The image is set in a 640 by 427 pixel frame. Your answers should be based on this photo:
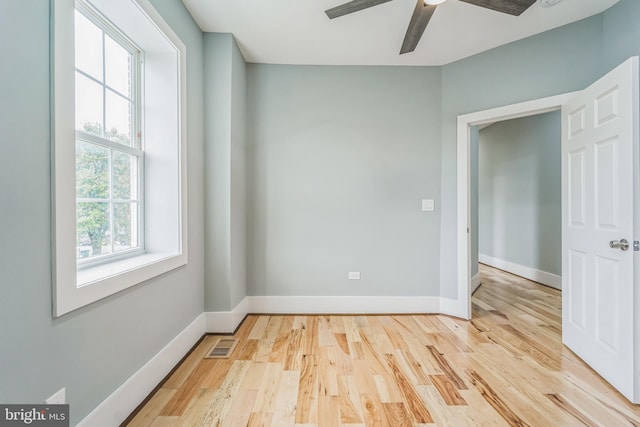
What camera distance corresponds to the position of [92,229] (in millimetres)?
1523

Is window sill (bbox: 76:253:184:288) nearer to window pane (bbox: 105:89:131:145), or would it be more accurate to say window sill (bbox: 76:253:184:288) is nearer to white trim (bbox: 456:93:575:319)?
window pane (bbox: 105:89:131:145)

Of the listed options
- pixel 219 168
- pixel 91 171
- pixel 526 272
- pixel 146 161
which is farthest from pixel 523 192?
pixel 91 171

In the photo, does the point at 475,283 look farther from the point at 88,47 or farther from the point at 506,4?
the point at 88,47

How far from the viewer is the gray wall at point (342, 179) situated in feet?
9.48

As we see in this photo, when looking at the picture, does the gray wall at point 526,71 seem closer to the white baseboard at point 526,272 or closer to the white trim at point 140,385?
the white baseboard at point 526,272

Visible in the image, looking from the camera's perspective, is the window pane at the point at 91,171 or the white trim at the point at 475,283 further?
the white trim at the point at 475,283

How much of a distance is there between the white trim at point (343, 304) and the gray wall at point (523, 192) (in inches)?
98.1

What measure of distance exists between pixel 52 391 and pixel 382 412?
60.2 inches

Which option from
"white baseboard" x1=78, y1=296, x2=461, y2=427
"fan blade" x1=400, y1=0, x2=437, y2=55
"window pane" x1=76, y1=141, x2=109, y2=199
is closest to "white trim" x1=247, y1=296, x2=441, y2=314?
"white baseboard" x1=78, y1=296, x2=461, y2=427

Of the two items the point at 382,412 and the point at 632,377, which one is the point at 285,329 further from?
the point at 632,377

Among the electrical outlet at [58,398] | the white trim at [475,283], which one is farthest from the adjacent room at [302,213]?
the white trim at [475,283]

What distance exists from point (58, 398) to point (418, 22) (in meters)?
2.75

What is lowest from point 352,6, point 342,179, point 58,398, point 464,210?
point 58,398

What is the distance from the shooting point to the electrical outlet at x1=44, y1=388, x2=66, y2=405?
1.05 metres
